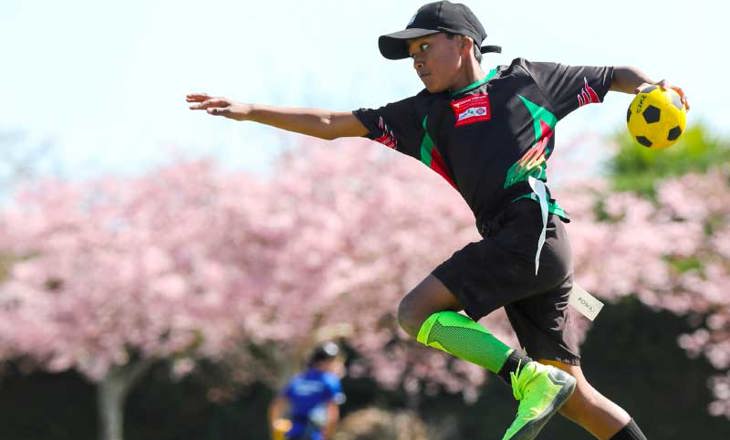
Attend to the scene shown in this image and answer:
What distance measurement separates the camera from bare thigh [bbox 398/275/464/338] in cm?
448

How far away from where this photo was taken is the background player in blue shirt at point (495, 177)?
4.41 meters

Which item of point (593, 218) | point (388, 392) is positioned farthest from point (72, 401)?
point (593, 218)

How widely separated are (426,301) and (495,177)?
54 centimetres

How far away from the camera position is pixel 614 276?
14984 millimetres

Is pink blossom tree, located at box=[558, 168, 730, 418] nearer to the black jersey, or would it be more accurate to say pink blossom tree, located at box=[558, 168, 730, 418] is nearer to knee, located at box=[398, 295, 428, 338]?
the black jersey

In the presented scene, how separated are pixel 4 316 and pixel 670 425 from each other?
394 inches

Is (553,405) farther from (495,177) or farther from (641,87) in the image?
(641,87)

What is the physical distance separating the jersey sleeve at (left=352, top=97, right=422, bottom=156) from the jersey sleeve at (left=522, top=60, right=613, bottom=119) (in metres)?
0.50

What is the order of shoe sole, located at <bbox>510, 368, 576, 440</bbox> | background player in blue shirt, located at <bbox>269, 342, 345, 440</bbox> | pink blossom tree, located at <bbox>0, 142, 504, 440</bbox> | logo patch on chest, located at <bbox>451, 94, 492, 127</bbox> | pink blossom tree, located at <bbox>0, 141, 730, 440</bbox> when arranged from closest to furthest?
shoe sole, located at <bbox>510, 368, 576, 440</bbox>
logo patch on chest, located at <bbox>451, 94, 492, 127</bbox>
background player in blue shirt, located at <bbox>269, 342, 345, 440</bbox>
pink blossom tree, located at <bbox>0, 141, 730, 440</bbox>
pink blossom tree, located at <bbox>0, 142, 504, 440</bbox>

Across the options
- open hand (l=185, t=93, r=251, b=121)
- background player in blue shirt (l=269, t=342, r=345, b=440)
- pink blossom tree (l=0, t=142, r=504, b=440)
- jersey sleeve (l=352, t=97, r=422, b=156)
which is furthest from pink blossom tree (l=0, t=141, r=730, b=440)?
open hand (l=185, t=93, r=251, b=121)

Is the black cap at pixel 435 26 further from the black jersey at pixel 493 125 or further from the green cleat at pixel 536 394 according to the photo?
the green cleat at pixel 536 394

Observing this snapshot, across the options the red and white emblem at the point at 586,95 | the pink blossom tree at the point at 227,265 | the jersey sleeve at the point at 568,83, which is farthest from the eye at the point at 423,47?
the pink blossom tree at the point at 227,265

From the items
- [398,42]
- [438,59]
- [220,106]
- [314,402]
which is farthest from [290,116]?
[314,402]

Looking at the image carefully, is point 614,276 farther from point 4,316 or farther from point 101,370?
point 4,316
